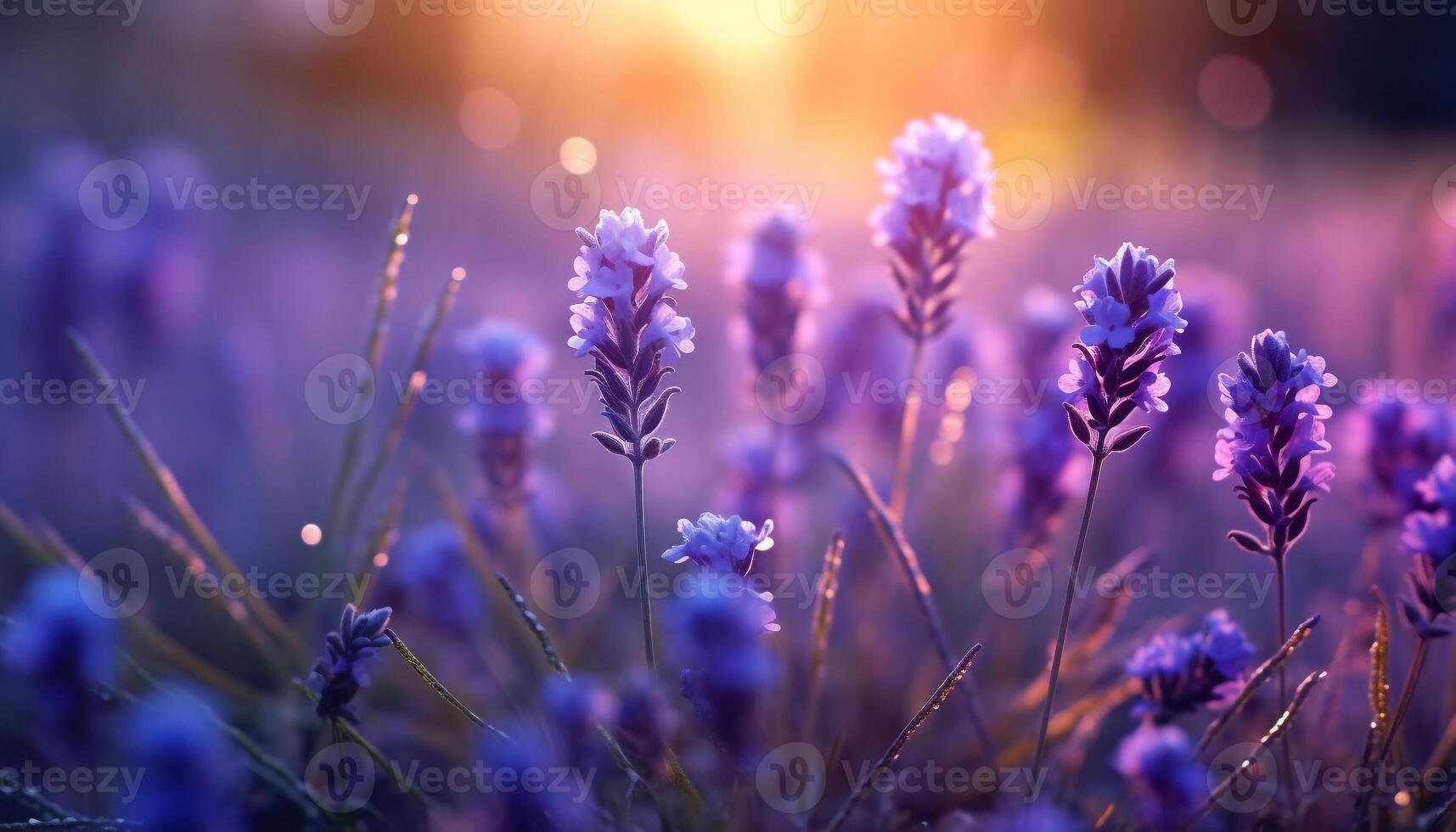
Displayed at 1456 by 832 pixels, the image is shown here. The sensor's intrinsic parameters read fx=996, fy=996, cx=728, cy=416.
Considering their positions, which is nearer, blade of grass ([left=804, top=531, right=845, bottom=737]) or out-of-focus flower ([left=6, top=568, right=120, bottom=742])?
out-of-focus flower ([left=6, top=568, right=120, bottom=742])

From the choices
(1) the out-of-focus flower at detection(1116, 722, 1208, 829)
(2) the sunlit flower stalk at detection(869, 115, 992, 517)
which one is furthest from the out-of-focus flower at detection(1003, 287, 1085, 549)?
(1) the out-of-focus flower at detection(1116, 722, 1208, 829)

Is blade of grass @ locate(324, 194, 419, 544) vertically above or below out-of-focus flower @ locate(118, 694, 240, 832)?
above

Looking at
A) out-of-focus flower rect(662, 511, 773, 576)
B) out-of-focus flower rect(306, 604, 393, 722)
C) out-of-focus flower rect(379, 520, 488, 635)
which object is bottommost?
out-of-focus flower rect(379, 520, 488, 635)

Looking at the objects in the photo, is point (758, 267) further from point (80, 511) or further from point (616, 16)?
point (616, 16)

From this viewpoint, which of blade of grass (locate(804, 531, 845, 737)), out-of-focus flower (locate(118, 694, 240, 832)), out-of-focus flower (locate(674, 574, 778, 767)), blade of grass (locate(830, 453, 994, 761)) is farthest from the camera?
blade of grass (locate(830, 453, 994, 761))

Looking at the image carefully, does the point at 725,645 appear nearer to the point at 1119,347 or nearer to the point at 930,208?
the point at 1119,347

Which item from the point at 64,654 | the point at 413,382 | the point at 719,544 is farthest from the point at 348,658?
the point at 413,382

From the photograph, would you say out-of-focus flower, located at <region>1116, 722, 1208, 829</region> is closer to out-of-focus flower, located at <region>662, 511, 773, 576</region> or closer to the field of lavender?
the field of lavender

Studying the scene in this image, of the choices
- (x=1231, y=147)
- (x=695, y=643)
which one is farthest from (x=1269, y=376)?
(x=1231, y=147)
